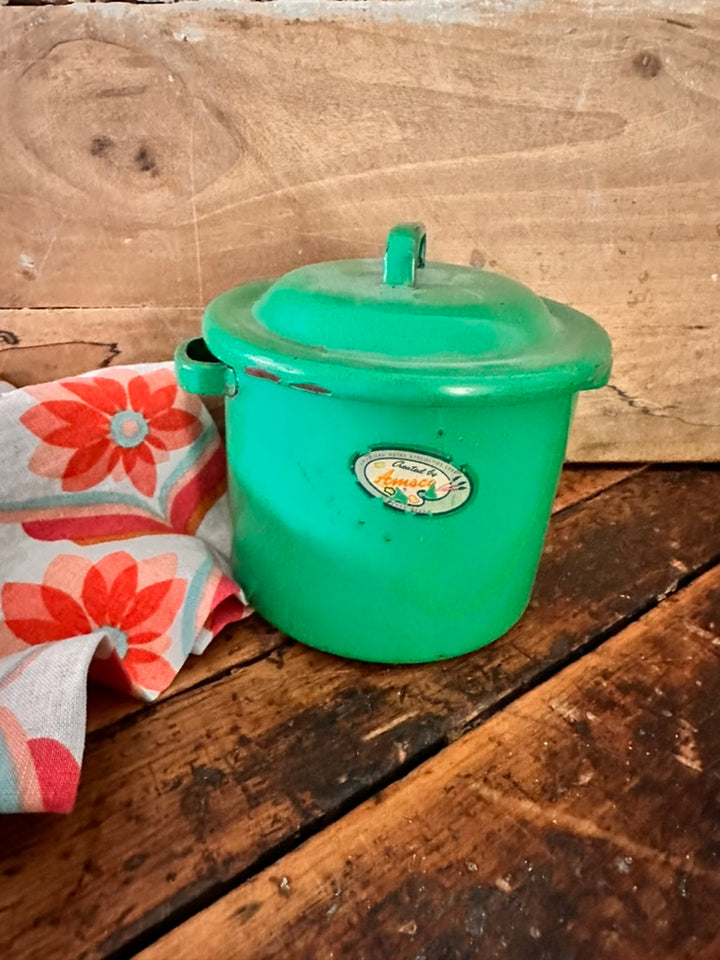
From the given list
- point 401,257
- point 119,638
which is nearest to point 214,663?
point 119,638

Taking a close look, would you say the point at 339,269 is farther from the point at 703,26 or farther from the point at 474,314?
the point at 703,26

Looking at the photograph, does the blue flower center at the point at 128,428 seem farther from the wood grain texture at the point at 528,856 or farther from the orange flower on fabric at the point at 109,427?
the wood grain texture at the point at 528,856

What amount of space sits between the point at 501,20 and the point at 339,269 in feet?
0.84

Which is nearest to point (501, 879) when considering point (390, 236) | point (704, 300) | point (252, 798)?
point (252, 798)

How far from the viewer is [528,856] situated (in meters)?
0.40

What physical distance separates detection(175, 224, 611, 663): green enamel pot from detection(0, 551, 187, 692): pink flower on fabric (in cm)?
7

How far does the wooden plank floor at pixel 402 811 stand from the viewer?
363 millimetres

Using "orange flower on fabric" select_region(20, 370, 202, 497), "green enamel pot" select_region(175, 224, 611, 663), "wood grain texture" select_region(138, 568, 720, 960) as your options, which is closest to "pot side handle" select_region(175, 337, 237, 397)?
"green enamel pot" select_region(175, 224, 611, 663)

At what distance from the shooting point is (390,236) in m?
0.48

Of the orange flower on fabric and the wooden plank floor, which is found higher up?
the orange flower on fabric

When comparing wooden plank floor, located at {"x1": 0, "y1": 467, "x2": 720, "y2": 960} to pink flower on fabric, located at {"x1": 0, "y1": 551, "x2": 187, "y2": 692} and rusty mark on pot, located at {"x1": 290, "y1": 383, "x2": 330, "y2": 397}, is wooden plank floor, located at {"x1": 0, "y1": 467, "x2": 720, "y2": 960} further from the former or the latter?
rusty mark on pot, located at {"x1": 290, "y1": 383, "x2": 330, "y2": 397}

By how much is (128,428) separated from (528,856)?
0.42m

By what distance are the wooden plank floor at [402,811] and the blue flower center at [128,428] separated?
0.60ft

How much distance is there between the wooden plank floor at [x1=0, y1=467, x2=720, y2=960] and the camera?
0.36 m
